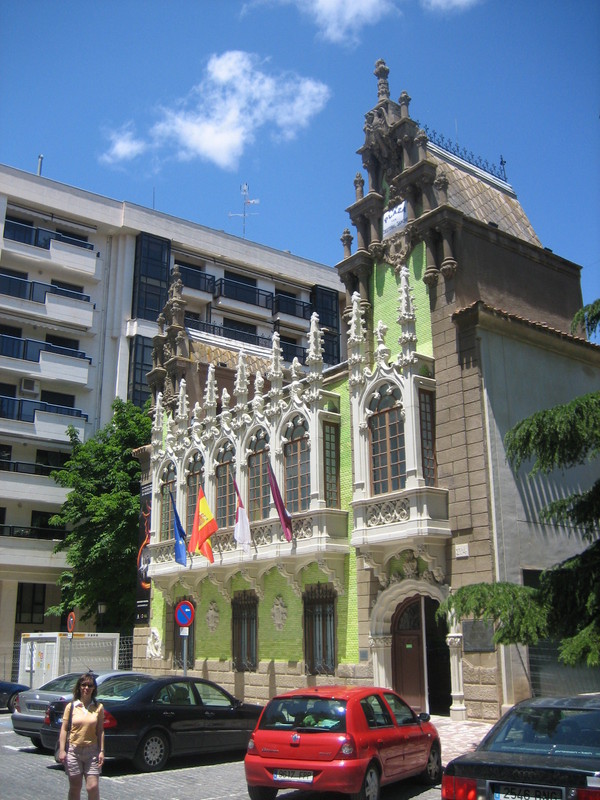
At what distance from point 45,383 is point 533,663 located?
3079 cm

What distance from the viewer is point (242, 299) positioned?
49.6 metres

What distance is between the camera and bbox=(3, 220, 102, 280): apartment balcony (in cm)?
4219

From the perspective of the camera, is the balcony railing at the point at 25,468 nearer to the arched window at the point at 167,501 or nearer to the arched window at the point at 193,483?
the arched window at the point at 167,501

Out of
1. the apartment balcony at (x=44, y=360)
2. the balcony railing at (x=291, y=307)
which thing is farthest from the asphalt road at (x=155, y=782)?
the balcony railing at (x=291, y=307)

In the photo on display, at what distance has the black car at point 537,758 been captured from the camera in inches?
269

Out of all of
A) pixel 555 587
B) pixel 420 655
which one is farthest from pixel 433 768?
pixel 420 655

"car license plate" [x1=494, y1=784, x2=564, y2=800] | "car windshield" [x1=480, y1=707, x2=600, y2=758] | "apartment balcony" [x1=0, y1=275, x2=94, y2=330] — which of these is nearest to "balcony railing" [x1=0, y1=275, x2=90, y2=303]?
"apartment balcony" [x1=0, y1=275, x2=94, y2=330]

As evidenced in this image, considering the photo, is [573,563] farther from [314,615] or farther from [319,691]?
[314,615]

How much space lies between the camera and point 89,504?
35.6 meters

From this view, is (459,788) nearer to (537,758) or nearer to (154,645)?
(537,758)

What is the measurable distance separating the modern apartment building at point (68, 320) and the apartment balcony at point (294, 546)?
39.9 feet

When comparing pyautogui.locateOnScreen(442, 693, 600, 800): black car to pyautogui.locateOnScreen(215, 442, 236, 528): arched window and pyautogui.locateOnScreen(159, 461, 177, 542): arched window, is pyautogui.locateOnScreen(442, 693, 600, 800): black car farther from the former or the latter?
pyautogui.locateOnScreen(159, 461, 177, 542): arched window

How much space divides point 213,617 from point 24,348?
20589 millimetres

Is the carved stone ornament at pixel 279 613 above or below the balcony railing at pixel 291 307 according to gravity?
below
